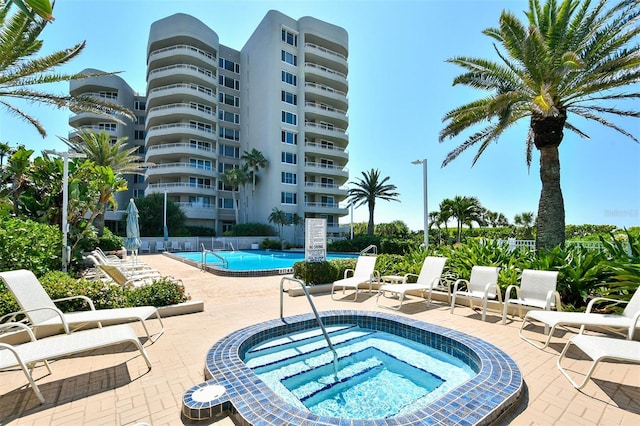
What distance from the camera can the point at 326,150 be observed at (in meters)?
39.4

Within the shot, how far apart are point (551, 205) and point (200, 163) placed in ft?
120

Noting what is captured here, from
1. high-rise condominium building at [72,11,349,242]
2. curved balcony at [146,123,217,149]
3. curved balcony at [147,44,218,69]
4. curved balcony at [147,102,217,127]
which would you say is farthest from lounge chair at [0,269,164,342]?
curved balcony at [147,44,218,69]

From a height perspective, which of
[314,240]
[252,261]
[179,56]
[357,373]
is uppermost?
[179,56]

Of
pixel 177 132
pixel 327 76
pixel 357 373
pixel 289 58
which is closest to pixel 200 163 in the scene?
pixel 177 132

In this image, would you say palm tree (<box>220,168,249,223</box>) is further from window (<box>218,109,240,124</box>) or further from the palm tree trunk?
the palm tree trunk

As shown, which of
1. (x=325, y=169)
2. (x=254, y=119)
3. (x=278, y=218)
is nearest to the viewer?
(x=278, y=218)

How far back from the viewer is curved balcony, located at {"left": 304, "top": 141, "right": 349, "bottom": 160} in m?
38.7

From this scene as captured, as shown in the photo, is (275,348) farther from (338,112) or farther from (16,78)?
(338,112)

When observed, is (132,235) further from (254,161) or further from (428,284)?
(254,161)

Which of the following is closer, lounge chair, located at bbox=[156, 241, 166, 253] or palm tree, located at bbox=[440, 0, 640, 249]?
palm tree, located at bbox=[440, 0, 640, 249]

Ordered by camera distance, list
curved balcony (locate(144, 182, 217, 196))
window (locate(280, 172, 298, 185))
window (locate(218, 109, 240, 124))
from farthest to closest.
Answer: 1. window (locate(218, 109, 240, 124))
2. window (locate(280, 172, 298, 185))
3. curved balcony (locate(144, 182, 217, 196))

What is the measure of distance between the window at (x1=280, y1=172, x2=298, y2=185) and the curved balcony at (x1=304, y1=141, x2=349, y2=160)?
11.9 feet

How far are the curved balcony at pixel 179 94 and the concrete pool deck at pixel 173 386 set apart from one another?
122 ft

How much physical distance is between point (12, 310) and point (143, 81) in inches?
1989
